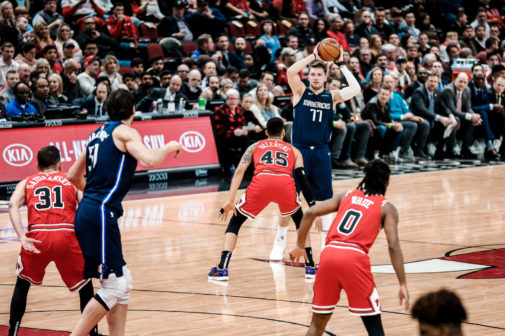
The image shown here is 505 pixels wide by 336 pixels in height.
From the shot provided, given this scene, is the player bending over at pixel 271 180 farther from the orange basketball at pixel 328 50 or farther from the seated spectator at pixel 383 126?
the seated spectator at pixel 383 126

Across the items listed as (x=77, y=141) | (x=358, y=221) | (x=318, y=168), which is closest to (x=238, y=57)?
(x=77, y=141)

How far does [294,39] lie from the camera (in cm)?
1922

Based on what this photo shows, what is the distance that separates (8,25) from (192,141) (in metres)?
4.18

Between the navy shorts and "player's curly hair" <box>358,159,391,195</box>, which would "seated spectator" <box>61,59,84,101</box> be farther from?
"player's curly hair" <box>358,159,391,195</box>

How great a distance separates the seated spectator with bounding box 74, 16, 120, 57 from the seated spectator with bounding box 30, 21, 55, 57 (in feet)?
2.72

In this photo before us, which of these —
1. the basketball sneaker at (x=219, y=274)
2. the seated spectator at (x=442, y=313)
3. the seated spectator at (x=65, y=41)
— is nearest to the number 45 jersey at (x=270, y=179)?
the basketball sneaker at (x=219, y=274)

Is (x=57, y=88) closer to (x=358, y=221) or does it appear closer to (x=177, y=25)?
(x=177, y=25)

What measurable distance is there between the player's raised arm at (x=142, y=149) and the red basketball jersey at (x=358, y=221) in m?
1.07

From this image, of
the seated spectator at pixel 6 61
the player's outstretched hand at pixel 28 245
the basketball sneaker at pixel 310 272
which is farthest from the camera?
the seated spectator at pixel 6 61

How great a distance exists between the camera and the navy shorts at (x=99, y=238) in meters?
5.41

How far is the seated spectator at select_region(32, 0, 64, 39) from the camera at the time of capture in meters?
17.1

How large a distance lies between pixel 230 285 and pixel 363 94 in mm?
10434

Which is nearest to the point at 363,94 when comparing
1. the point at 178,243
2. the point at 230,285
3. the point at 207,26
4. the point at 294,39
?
the point at 294,39

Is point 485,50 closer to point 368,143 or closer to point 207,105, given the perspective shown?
point 368,143
